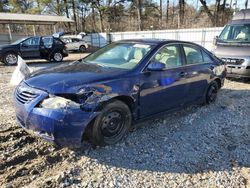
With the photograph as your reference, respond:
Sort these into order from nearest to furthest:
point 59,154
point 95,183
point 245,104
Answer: point 95,183 → point 59,154 → point 245,104

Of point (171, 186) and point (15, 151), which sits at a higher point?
point (15, 151)

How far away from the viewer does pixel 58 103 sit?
3.45 meters

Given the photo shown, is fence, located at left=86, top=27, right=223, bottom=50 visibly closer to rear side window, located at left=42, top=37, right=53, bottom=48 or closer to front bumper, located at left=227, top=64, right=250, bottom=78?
rear side window, located at left=42, top=37, right=53, bottom=48

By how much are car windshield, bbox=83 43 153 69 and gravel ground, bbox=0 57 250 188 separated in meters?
1.21

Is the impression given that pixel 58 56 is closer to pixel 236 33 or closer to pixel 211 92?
pixel 236 33

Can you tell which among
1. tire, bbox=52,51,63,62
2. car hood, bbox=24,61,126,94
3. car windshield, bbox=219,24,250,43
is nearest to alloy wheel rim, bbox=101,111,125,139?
car hood, bbox=24,61,126,94

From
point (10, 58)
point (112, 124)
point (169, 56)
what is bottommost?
point (112, 124)

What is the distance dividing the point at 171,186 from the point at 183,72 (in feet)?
8.03

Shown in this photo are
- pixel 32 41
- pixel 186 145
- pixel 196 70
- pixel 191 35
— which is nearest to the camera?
pixel 186 145

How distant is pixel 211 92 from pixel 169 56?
2014 millimetres

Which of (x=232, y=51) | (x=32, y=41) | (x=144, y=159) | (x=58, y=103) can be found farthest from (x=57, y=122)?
(x=32, y=41)

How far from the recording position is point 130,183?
3.30 m

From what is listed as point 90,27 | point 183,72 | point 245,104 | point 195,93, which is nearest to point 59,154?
point 183,72

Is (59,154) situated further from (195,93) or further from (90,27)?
(90,27)
